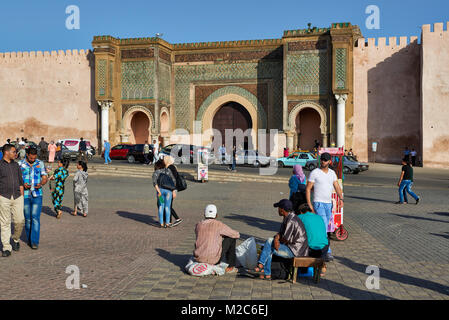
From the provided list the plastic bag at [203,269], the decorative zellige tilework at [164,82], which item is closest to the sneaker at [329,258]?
the plastic bag at [203,269]

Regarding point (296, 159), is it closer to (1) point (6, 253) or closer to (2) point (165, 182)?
(2) point (165, 182)

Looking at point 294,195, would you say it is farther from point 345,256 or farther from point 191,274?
point 191,274

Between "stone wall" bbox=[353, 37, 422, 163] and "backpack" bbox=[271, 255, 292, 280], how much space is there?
919 inches

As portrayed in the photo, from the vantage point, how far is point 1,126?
32031 mm

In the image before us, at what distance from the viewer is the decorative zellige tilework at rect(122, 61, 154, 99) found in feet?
94.0

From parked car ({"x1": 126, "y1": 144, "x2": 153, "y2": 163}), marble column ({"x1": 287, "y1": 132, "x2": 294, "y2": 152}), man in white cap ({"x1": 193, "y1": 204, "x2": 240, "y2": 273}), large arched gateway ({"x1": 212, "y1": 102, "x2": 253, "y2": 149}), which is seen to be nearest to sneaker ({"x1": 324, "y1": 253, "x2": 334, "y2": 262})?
man in white cap ({"x1": 193, "y1": 204, "x2": 240, "y2": 273})

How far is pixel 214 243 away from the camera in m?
5.84

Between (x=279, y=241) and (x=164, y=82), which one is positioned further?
(x=164, y=82)

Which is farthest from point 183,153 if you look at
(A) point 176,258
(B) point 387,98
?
(A) point 176,258

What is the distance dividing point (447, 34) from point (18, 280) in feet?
82.5

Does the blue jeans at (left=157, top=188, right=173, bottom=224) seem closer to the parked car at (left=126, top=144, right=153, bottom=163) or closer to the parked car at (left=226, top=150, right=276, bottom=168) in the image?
the parked car at (left=226, top=150, right=276, bottom=168)

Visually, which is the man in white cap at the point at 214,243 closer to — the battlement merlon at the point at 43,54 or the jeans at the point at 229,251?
the jeans at the point at 229,251

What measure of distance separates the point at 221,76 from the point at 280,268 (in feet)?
80.8
